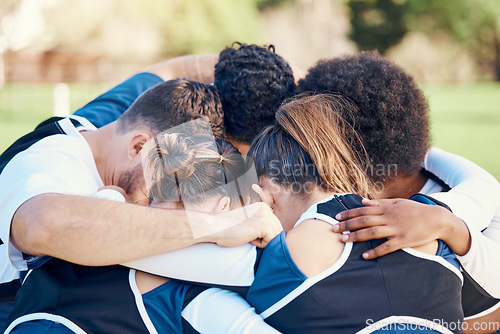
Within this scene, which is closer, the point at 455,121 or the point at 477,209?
the point at 477,209

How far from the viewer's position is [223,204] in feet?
7.16

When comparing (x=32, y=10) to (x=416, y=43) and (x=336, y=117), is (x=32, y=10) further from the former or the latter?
(x=336, y=117)

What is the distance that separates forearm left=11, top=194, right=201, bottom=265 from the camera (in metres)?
1.83

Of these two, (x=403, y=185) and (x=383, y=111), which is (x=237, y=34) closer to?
(x=403, y=185)

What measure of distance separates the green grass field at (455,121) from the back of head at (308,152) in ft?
10.4

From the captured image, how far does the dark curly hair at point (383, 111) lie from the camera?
2477mm

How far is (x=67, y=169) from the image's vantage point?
7.58 ft

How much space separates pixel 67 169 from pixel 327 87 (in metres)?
1.32

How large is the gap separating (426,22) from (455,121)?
2860 centimetres

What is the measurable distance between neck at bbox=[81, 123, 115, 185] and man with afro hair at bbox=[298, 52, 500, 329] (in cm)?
110

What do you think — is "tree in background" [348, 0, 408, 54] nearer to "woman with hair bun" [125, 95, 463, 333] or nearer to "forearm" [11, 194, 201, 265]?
"woman with hair bun" [125, 95, 463, 333]

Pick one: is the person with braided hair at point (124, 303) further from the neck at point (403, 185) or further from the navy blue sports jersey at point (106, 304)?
the neck at point (403, 185)

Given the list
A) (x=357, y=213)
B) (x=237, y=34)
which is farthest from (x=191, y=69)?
(x=237, y=34)

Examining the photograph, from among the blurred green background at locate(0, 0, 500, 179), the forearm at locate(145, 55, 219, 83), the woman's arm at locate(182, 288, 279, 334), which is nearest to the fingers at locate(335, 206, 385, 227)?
the woman's arm at locate(182, 288, 279, 334)
